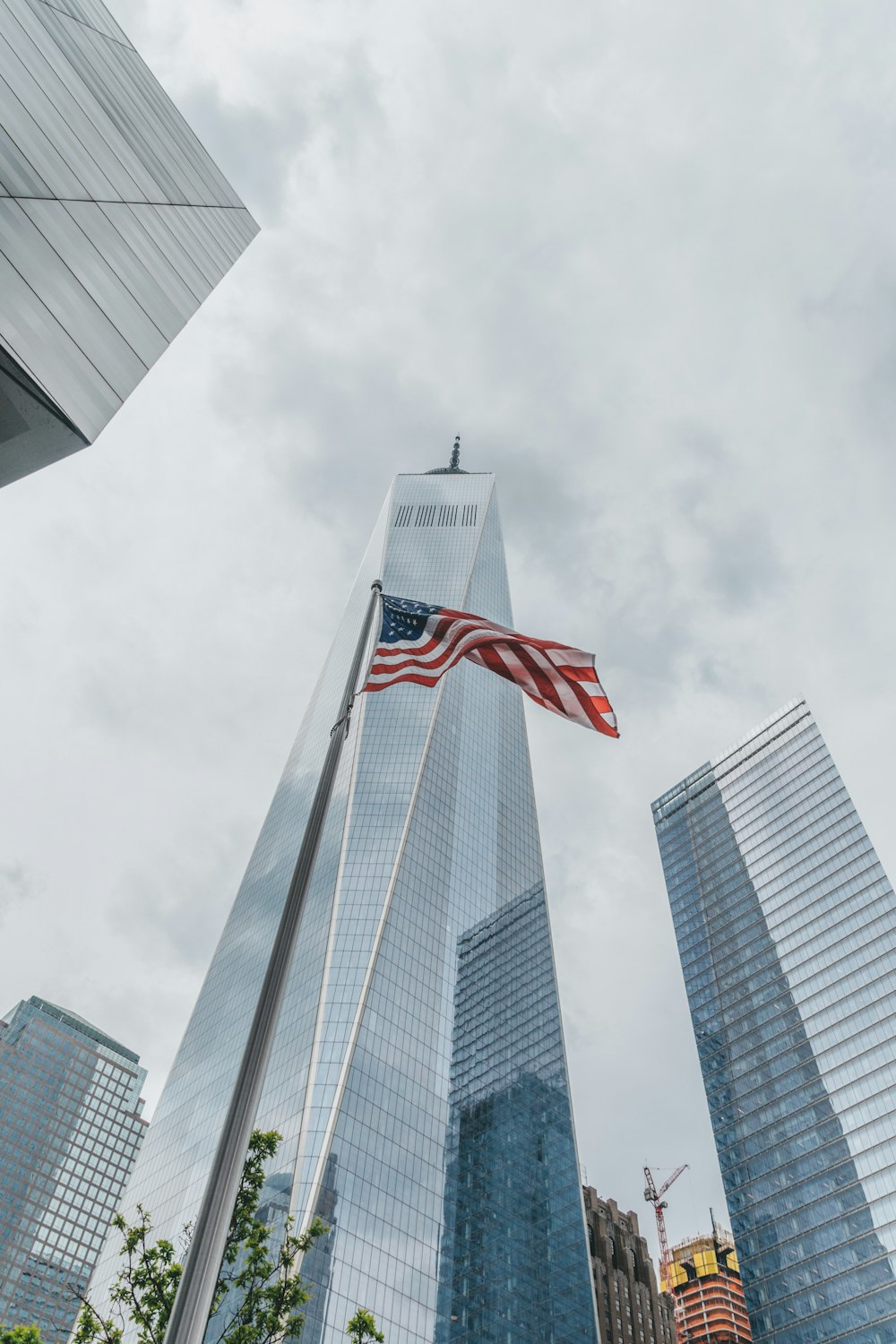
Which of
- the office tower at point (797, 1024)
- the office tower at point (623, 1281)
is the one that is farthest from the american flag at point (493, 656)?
the office tower at point (623, 1281)

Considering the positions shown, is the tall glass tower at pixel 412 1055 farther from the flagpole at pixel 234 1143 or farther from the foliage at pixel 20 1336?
the flagpole at pixel 234 1143

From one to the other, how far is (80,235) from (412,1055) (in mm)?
83265

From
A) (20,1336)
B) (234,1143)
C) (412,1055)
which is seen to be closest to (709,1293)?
(412,1055)

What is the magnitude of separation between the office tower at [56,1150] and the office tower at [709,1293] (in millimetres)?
103633

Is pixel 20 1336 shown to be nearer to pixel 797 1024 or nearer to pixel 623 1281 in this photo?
pixel 623 1281

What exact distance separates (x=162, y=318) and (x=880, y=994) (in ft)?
381

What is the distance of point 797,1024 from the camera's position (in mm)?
123750

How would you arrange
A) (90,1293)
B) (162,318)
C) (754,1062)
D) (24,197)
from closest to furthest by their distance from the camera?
(24,197) → (162,318) → (90,1293) → (754,1062)

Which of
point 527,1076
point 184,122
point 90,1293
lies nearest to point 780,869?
point 527,1076

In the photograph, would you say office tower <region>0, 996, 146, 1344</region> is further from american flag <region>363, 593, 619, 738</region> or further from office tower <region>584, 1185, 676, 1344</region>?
american flag <region>363, 593, 619, 738</region>

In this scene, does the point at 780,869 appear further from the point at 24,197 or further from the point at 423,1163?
the point at 24,197

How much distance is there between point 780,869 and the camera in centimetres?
13950

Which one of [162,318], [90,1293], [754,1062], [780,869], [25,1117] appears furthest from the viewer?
[25,1117]

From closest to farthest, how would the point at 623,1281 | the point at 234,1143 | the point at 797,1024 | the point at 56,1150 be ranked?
the point at 234,1143
the point at 623,1281
the point at 797,1024
the point at 56,1150
